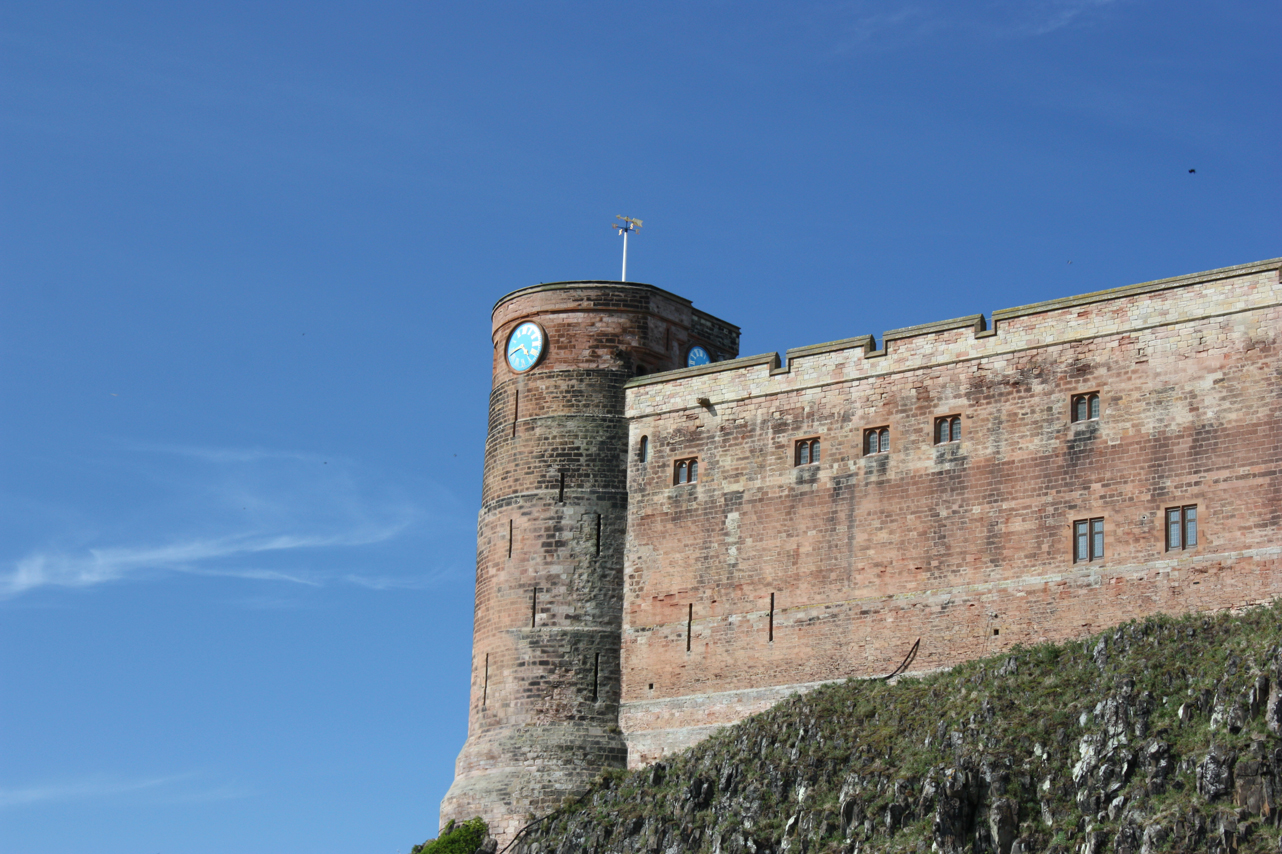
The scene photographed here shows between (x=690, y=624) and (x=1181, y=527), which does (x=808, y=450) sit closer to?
(x=690, y=624)

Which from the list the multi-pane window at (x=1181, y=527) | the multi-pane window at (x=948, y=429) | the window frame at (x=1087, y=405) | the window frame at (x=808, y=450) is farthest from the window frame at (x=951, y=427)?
the multi-pane window at (x=1181, y=527)

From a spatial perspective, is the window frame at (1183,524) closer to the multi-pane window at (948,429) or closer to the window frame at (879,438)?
the multi-pane window at (948,429)

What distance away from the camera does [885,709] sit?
5244cm

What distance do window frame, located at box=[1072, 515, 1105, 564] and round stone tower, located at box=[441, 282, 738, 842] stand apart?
13.7 m

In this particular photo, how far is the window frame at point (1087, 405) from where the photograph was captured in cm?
5328

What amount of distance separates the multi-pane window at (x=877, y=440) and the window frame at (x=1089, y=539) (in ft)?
20.1

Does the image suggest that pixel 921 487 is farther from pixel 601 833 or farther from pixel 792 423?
pixel 601 833

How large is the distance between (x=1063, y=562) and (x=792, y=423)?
9.29 meters

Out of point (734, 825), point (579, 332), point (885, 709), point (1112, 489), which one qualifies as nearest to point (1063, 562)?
point (1112, 489)

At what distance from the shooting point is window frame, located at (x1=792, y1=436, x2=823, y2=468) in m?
57.9

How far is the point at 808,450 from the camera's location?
191ft

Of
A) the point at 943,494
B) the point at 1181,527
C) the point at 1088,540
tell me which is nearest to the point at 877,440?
the point at 943,494

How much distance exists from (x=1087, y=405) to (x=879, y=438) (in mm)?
6089

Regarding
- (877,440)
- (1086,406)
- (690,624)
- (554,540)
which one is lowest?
(690,624)
